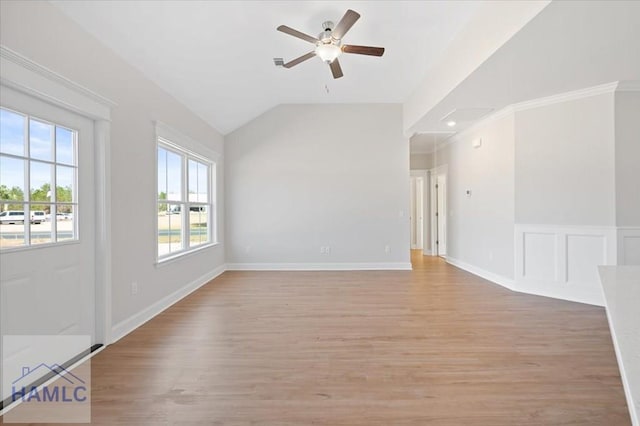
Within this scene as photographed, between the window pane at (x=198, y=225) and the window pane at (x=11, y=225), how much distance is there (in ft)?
8.43

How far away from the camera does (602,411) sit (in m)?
1.82

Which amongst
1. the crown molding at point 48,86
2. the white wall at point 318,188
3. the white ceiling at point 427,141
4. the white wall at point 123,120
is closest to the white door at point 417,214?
the white ceiling at point 427,141

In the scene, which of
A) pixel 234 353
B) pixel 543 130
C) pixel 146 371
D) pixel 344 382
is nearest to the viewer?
pixel 344 382

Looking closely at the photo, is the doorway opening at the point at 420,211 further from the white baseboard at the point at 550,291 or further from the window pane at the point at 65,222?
the window pane at the point at 65,222

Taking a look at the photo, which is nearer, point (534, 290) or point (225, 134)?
point (534, 290)

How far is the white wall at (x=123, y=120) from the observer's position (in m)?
2.01

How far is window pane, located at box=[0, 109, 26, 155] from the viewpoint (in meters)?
1.90

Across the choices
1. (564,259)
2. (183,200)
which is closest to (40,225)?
(183,200)

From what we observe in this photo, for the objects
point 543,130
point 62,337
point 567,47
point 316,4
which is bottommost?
point 62,337

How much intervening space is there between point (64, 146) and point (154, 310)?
1.94 meters

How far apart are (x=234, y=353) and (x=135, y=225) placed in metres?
1.67

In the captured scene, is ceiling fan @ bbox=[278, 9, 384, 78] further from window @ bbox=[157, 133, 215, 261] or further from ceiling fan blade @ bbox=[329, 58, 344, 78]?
window @ bbox=[157, 133, 215, 261]

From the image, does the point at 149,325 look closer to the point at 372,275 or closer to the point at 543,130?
the point at 372,275

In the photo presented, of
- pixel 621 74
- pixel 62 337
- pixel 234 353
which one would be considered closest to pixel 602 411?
pixel 234 353
